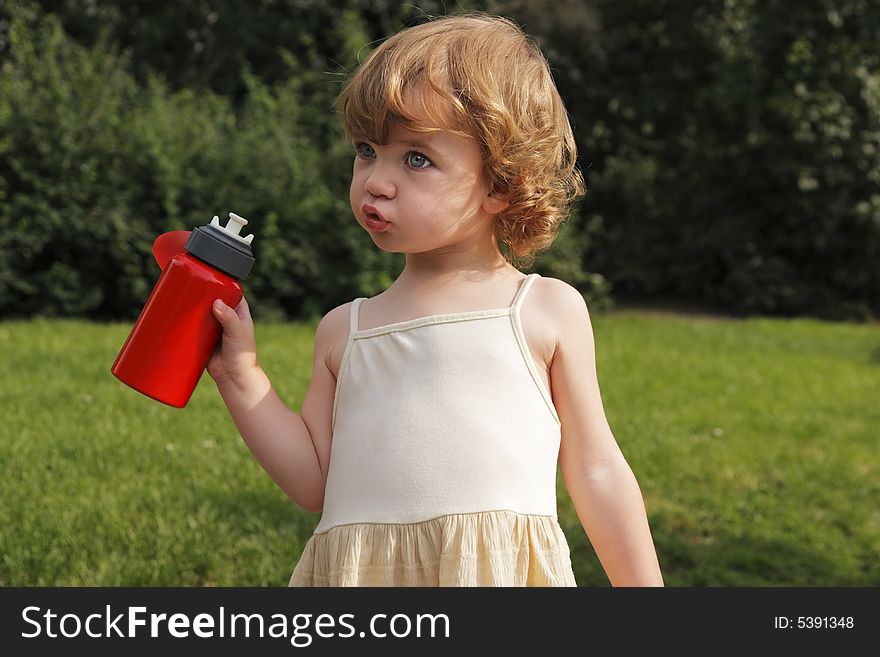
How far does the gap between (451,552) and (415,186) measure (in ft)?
1.76

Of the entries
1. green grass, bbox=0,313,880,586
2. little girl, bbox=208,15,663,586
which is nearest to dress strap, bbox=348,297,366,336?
little girl, bbox=208,15,663,586

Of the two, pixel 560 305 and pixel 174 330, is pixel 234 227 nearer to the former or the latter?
pixel 174 330

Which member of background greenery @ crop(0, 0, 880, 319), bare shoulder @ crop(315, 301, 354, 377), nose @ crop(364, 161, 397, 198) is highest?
nose @ crop(364, 161, 397, 198)

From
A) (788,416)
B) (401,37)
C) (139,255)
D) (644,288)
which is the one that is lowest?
(644,288)

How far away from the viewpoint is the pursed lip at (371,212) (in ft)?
5.16

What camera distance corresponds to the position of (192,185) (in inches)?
331

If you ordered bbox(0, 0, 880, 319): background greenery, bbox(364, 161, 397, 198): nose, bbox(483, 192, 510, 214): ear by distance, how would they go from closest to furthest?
bbox(364, 161, 397, 198): nose → bbox(483, 192, 510, 214): ear → bbox(0, 0, 880, 319): background greenery

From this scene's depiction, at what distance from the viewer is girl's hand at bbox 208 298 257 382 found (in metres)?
1.68

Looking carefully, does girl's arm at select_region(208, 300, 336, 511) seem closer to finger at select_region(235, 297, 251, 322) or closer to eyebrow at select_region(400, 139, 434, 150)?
finger at select_region(235, 297, 251, 322)

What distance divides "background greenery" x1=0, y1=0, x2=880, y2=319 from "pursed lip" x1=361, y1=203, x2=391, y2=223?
22.3 ft

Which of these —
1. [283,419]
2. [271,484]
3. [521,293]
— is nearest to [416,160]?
[521,293]
